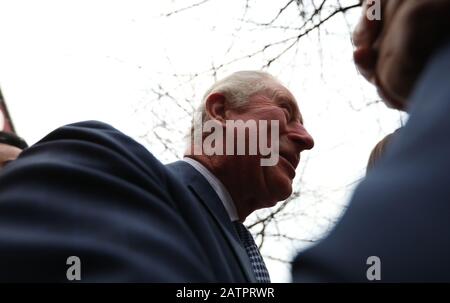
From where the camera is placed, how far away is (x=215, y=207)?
1.61m

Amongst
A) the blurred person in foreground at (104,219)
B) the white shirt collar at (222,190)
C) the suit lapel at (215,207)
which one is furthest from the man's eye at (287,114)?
the blurred person in foreground at (104,219)

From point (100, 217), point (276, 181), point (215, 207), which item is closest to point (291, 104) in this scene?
point (276, 181)

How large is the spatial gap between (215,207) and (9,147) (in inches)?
53.5

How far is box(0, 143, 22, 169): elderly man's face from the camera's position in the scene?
2.52m

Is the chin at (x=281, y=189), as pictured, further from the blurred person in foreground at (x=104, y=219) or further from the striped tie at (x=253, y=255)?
the blurred person in foreground at (x=104, y=219)

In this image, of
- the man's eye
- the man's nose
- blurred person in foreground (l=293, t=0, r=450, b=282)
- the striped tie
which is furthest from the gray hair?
blurred person in foreground (l=293, t=0, r=450, b=282)

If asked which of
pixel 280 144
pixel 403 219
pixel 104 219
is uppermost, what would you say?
pixel 280 144

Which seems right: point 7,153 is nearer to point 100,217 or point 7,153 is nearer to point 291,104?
point 291,104

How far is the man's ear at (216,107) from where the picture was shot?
93.7 inches

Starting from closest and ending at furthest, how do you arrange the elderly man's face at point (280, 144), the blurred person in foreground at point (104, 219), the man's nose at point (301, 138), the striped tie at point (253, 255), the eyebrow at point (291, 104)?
the blurred person in foreground at point (104, 219)
the striped tie at point (253, 255)
the elderly man's face at point (280, 144)
the man's nose at point (301, 138)
the eyebrow at point (291, 104)

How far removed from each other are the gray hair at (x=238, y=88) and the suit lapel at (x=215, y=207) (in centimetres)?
59

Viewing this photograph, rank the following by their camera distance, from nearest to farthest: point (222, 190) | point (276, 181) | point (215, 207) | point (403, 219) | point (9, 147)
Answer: point (403, 219), point (215, 207), point (222, 190), point (276, 181), point (9, 147)

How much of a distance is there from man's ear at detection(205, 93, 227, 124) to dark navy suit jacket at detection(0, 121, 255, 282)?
3.37ft

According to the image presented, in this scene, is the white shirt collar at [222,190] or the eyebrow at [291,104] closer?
the white shirt collar at [222,190]
